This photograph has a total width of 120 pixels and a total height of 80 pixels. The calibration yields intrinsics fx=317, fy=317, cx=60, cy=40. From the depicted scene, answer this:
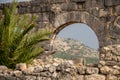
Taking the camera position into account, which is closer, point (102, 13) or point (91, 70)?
point (91, 70)

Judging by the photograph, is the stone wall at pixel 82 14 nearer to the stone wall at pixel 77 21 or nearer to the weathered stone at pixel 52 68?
the stone wall at pixel 77 21

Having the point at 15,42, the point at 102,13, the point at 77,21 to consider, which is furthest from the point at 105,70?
the point at 77,21

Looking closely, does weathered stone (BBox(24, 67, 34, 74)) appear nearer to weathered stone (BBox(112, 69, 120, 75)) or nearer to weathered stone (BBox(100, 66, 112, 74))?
weathered stone (BBox(100, 66, 112, 74))

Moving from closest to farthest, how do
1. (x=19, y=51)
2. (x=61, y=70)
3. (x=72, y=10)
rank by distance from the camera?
(x=61, y=70) → (x=19, y=51) → (x=72, y=10)

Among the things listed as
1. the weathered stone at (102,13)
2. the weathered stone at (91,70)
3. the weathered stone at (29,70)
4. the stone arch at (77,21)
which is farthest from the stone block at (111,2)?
the weathered stone at (29,70)

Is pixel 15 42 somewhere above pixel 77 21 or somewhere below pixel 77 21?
below

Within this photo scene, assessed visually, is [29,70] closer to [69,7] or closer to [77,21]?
[77,21]

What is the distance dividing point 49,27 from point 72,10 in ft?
3.28

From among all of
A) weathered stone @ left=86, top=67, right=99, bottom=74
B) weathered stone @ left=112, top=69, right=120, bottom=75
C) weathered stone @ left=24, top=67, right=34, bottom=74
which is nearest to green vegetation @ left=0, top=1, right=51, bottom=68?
weathered stone @ left=24, top=67, right=34, bottom=74

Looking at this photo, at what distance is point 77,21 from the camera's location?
9844 mm

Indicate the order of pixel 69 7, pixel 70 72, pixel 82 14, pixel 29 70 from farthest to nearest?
pixel 69 7
pixel 82 14
pixel 29 70
pixel 70 72

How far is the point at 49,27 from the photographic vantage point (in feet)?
34.2

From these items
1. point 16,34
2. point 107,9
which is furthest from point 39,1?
point 107,9

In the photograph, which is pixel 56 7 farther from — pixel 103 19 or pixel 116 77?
pixel 116 77
